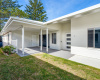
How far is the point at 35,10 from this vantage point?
18234 mm

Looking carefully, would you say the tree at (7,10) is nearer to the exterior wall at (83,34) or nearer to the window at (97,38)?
the exterior wall at (83,34)

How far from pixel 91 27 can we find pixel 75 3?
818 cm

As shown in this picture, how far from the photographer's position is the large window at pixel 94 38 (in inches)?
179

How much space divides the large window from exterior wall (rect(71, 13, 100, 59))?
29cm

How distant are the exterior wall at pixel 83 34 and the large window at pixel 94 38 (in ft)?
0.94

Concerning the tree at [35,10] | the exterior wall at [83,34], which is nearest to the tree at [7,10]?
the tree at [35,10]

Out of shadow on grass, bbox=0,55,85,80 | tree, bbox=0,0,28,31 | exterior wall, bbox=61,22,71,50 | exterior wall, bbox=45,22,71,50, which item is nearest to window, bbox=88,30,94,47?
exterior wall, bbox=61,22,71,50

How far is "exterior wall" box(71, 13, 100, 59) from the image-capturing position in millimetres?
4629

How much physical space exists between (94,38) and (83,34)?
88cm

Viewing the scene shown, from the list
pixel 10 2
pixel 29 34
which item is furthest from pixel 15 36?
pixel 10 2

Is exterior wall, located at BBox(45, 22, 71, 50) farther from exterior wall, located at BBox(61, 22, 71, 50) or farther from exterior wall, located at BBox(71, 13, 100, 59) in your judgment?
exterior wall, located at BBox(71, 13, 100, 59)

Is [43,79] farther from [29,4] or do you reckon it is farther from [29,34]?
[29,4]

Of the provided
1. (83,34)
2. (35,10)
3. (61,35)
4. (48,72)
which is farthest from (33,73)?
(35,10)

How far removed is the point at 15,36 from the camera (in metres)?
8.74
